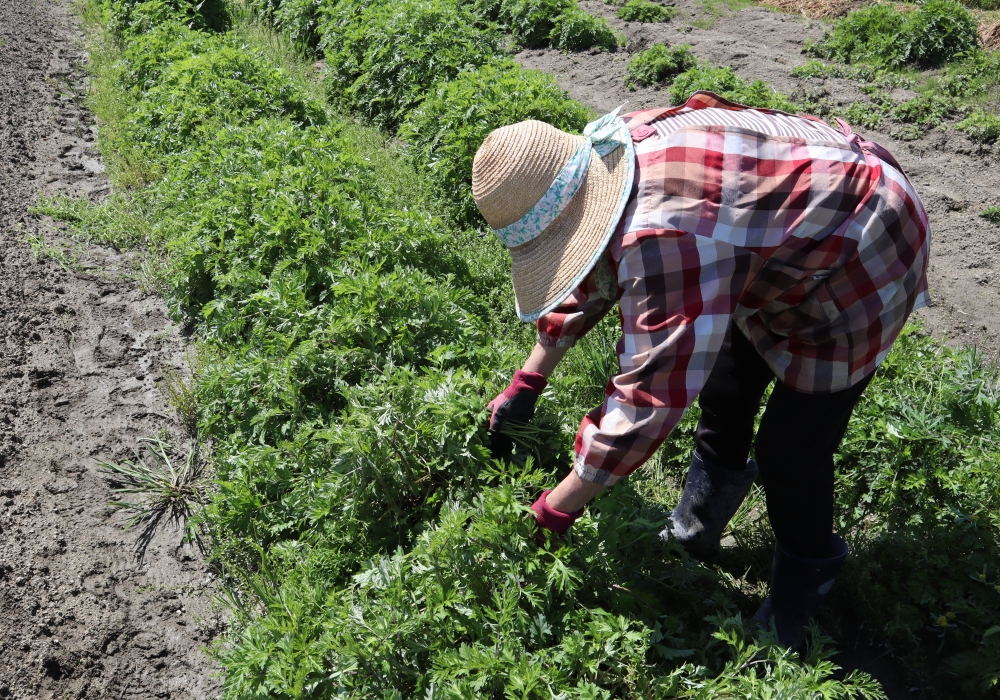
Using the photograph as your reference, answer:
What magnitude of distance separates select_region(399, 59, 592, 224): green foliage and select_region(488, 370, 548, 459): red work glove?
8.95 feet

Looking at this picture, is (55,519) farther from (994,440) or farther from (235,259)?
(994,440)

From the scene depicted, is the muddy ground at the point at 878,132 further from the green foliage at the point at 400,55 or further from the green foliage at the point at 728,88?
the green foliage at the point at 400,55

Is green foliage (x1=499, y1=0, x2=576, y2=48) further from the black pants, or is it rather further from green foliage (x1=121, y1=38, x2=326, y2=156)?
the black pants

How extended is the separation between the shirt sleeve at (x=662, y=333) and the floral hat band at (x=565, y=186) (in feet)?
0.81

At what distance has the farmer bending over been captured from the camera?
1.96 meters

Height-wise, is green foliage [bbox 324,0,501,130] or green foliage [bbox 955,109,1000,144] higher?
green foliage [bbox 955,109,1000,144]

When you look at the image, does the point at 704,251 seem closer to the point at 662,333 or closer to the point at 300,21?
the point at 662,333

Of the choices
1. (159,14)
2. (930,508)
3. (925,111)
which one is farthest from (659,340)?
(159,14)

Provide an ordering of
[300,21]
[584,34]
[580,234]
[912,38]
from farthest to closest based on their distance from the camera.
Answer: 1. [300,21]
2. [584,34]
3. [912,38]
4. [580,234]

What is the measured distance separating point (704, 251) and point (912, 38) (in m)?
6.42

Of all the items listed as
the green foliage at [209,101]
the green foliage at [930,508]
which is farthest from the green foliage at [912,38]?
the green foliage at [209,101]

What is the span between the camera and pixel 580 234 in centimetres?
207

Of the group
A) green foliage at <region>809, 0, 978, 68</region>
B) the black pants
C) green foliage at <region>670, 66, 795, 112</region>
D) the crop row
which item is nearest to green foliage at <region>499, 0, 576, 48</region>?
green foliage at <region>670, 66, 795, 112</region>

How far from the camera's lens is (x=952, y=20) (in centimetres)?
686
